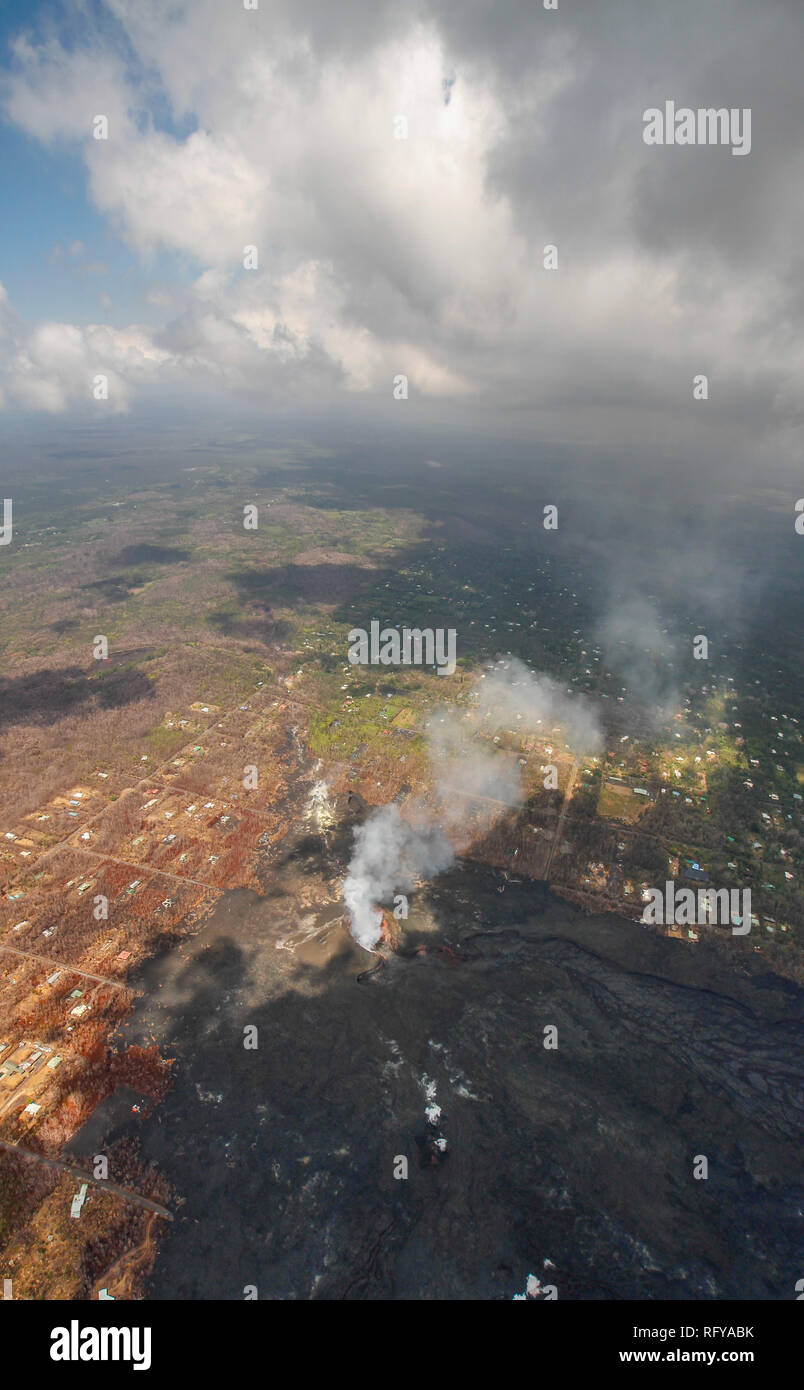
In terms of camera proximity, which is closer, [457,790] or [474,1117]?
[474,1117]

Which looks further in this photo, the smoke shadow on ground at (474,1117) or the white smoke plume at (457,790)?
the white smoke plume at (457,790)

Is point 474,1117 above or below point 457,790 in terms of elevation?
below

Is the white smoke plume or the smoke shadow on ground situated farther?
the white smoke plume

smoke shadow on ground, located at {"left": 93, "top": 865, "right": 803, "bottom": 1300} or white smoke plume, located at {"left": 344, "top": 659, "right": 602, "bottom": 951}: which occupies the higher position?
white smoke plume, located at {"left": 344, "top": 659, "right": 602, "bottom": 951}

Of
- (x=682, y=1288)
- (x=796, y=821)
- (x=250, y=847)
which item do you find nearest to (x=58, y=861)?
(x=250, y=847)

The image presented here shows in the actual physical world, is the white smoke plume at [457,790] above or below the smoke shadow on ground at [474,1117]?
above

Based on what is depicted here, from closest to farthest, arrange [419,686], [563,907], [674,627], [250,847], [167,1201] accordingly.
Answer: [167,1201], [563,907], [250,847], [419,686], [674,627]
